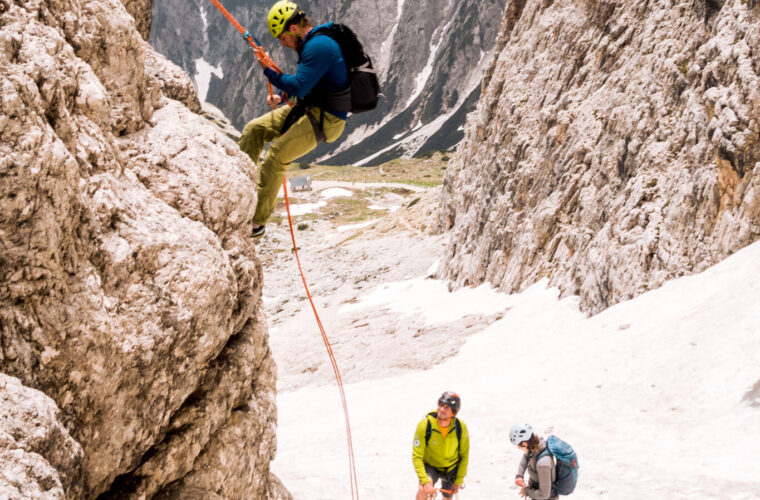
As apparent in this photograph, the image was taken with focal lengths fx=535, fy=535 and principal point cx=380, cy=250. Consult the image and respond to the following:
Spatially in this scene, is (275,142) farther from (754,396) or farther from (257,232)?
(754,396)

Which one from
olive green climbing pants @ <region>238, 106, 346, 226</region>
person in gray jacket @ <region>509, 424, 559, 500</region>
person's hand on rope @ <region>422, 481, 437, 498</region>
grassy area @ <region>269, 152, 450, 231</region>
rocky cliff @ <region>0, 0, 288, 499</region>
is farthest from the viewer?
grassy area @ <region>269, 152, 450, 231</region>

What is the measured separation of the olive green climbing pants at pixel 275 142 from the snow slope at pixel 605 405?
7677mm

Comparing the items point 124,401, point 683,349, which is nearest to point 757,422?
point 683,349

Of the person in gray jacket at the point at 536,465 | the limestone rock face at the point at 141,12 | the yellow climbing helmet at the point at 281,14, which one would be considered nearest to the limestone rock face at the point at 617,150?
the person in gray jacket at the point at 536,465

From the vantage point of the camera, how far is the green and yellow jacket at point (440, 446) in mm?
8445

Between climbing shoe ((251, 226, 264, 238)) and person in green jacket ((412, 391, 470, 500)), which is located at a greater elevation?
climbing shoe ((251, 226, 264, 238))

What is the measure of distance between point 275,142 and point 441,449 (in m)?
5.41

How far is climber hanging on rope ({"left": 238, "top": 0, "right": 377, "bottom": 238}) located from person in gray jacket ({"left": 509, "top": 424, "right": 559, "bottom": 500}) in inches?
197

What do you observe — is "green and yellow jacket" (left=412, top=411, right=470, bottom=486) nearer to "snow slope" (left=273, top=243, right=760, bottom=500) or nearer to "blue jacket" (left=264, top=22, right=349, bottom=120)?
"snow slope" (left=273, top=243, right=760, bottom=500)

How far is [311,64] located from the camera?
23.0 feet

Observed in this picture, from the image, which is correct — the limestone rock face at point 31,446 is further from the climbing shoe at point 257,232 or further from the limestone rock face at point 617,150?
the limestone rock face at point 617,150

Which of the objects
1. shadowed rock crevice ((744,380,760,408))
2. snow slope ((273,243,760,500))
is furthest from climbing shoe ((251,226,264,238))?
shadowed rock crevice ((744,380,760,408))

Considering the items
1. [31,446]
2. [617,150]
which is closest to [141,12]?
[31,446]

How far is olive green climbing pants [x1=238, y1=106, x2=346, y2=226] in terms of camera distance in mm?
7723
